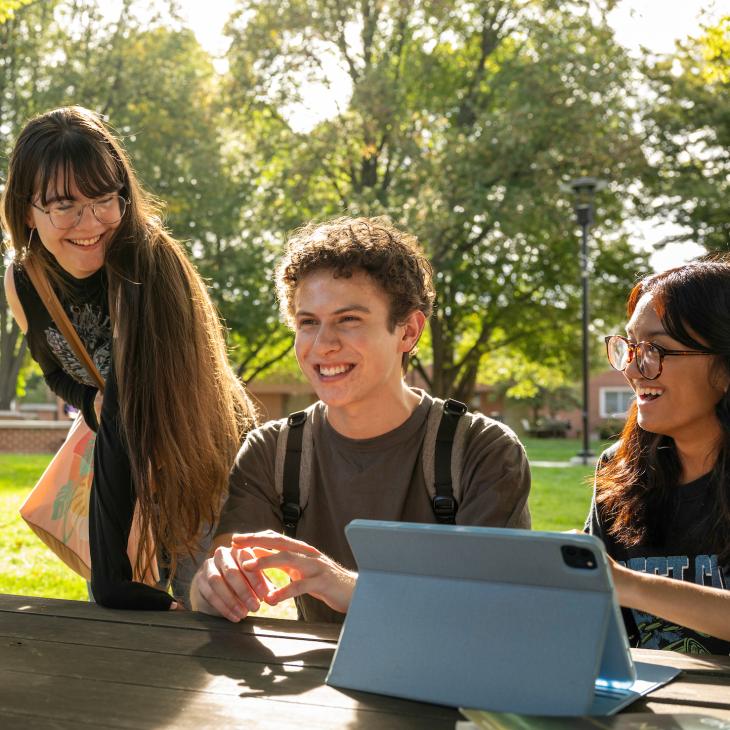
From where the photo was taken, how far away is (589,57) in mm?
17797

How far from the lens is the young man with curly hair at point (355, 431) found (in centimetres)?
242

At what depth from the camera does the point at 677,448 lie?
2.48 meters

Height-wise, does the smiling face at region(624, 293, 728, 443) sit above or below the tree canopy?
below

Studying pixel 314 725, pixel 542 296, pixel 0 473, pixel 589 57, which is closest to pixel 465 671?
pixel 314 725

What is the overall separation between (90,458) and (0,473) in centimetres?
1118

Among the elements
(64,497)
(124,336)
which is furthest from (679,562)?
(64,497)

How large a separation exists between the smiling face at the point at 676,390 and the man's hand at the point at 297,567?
878mm

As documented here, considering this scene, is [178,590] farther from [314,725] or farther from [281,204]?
[281,204]

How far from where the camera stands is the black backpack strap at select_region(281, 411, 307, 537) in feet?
8.17

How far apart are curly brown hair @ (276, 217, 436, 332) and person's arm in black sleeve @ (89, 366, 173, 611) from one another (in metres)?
0.58

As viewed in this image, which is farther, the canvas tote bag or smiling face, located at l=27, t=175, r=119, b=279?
the canvas tote bag

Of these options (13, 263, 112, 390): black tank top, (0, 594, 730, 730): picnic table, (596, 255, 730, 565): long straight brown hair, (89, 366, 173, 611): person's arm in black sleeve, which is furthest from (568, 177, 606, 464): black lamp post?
(0, 594, 730, 730): picnic table

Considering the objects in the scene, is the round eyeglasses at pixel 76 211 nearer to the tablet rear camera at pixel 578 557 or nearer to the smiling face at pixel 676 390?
the smiling face at pixel 676 390

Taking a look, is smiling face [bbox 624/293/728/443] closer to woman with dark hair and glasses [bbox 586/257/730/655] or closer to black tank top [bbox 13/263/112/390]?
woman with dark hair and glasses [bbox 586/257/730/655]
